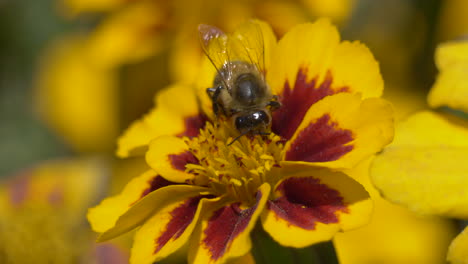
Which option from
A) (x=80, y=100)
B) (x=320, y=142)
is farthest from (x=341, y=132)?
(x=80, y=100)

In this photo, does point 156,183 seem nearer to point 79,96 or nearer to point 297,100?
point 297,100

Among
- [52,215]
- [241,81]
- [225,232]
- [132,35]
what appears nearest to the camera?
[225,232]

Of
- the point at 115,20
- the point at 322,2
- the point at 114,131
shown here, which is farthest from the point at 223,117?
the point at 114,131

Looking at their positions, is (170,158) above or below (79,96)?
above

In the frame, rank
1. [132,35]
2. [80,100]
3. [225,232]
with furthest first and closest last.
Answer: [80,100] < [132,35] < [225,232]

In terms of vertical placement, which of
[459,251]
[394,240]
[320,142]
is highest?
[320,142]

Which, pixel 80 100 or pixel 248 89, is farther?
pixel 80 100

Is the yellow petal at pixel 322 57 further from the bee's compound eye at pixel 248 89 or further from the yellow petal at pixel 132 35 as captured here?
the yellow petal at pixel 132 35

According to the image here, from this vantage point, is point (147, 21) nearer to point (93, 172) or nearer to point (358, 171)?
point (93, 172)
